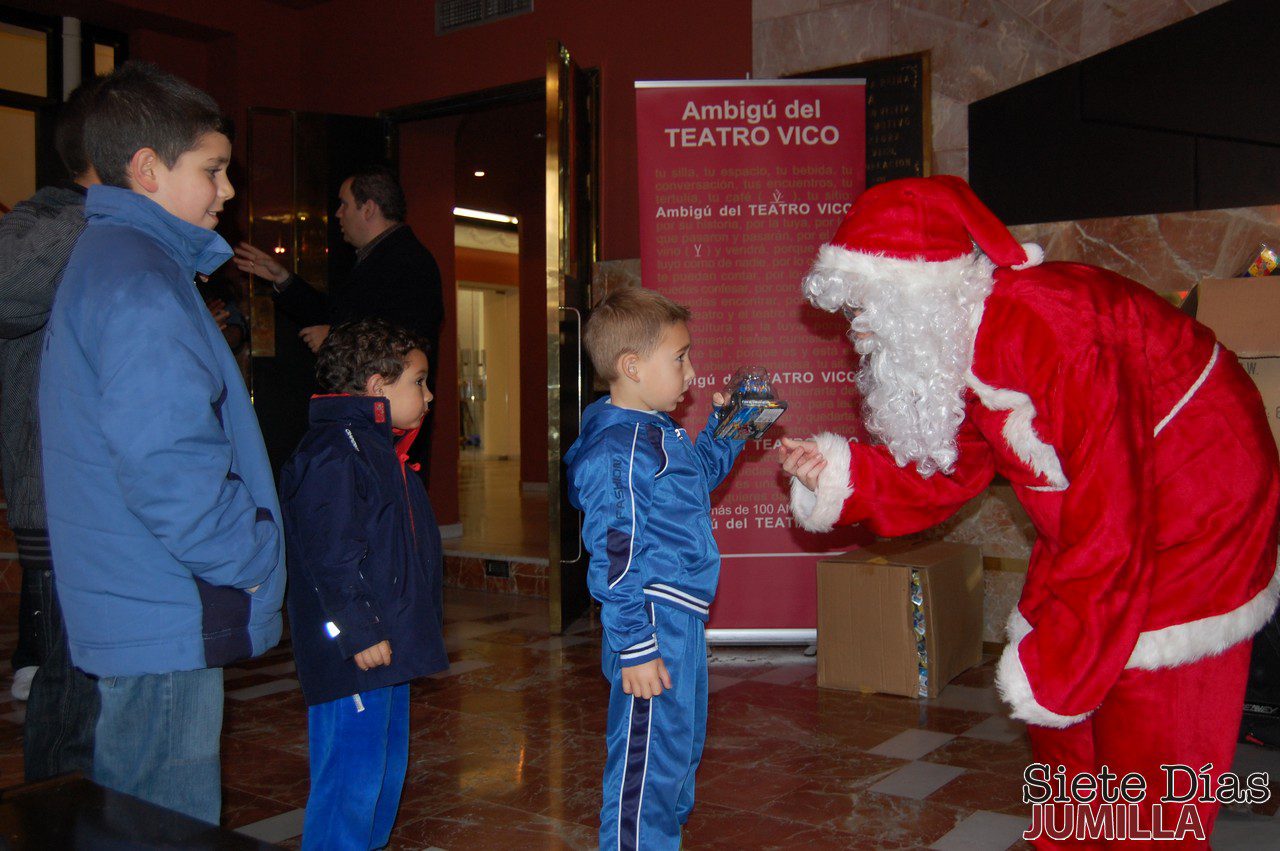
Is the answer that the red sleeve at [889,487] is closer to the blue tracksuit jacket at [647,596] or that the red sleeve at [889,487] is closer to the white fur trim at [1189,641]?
the blue tracksuit jacket at [647,596]

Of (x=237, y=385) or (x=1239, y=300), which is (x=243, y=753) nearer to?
(x=237, y=385)

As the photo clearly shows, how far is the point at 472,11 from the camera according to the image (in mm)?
5277

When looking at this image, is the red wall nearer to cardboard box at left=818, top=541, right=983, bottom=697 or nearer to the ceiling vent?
the ceiling vent

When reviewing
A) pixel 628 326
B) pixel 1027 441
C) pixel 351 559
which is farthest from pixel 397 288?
pixel 1027 441

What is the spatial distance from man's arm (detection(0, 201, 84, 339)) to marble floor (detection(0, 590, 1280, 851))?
122 cm

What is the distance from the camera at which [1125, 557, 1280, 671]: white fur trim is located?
1457 mm

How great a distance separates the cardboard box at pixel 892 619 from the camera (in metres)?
3.32

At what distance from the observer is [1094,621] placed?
4.50 feet

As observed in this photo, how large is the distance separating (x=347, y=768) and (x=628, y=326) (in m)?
1.01

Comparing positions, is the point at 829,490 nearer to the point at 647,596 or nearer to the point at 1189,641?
the point at 647,596

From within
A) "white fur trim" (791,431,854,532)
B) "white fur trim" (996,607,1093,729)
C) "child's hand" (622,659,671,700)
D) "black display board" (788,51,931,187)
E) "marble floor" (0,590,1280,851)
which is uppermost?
"black display board" (788,51,931,187)

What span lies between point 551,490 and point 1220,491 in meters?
3.02

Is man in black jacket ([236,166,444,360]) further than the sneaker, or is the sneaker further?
man in black jacket ([236,166,444,360])

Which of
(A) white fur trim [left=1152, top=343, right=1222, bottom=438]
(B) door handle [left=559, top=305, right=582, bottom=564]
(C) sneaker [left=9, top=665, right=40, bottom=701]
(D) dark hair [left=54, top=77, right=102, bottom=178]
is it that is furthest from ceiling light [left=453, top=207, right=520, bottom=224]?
(A) white fur trim [left=1152, top=343, right=1222, bottom=438]
